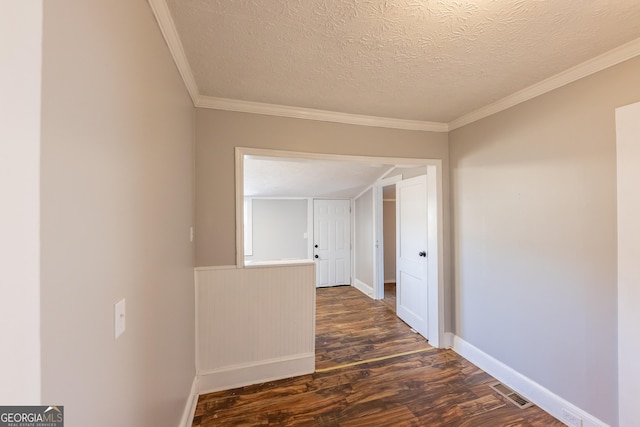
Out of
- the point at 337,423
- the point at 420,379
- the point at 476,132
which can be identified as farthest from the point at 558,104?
the point at 337,423

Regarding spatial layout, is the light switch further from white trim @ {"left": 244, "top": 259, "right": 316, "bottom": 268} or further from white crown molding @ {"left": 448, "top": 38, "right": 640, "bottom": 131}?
white crown molding @ {"left": 448, "top": 38, "right": 640, "bottom": 131}

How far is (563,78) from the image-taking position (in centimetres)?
180

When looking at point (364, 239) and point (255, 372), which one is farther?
point (364, 239)

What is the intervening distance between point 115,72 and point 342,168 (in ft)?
10.5

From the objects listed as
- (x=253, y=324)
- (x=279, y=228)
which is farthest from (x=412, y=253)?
(x=279, y=228)

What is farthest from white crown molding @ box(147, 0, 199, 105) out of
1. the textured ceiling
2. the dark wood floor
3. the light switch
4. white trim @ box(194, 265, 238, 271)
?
the dark wood floor

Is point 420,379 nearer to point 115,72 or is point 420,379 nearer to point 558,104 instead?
point 558,104

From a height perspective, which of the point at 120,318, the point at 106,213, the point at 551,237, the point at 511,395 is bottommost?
Result: the point at 511,395

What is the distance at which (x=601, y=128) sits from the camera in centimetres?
163

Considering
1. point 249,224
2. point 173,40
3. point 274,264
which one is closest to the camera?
point 173,40

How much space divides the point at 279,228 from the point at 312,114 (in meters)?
3.31

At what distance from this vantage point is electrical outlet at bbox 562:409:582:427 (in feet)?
5.65
